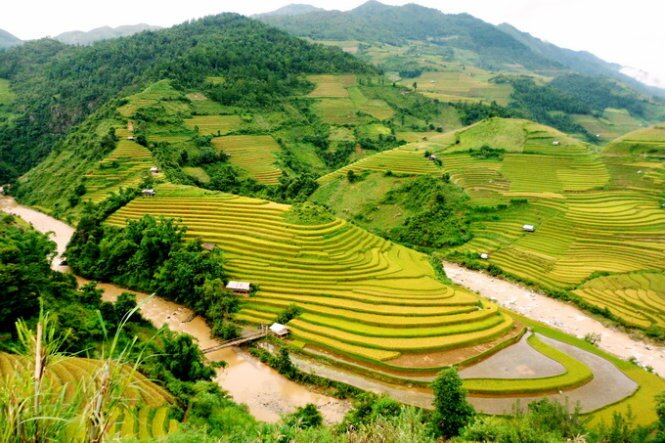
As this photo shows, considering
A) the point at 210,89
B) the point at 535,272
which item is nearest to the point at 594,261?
the point at 535,272

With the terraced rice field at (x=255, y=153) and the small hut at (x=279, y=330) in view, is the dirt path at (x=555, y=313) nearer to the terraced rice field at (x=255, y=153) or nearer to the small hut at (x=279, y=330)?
the small hut at (x=279, y=330)

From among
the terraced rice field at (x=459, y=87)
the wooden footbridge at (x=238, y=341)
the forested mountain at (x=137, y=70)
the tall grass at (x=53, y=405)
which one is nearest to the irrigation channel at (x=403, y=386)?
the wooden footbridge at (x=238, y=341)

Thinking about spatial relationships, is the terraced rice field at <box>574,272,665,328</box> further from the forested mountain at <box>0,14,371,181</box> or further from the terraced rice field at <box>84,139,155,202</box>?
the forested mountain at <box>0,14,371,181</box>

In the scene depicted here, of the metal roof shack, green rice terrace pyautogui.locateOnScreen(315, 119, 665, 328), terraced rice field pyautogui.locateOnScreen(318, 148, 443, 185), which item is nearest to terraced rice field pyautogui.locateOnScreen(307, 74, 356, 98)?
green rice terrace pyautogui.locateOnScreen(315, 119, 665, 328)

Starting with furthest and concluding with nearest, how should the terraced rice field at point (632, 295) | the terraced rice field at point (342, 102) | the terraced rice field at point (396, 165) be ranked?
1. the terraced rice field at point (342, 102)
2. the terraced rice field at point (396, 165)
3. the terraced rice field at point (632, 295)

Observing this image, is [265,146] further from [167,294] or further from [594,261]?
[594,261]

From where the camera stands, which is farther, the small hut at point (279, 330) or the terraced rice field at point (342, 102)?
the terraced rice field at point (342, 102)
